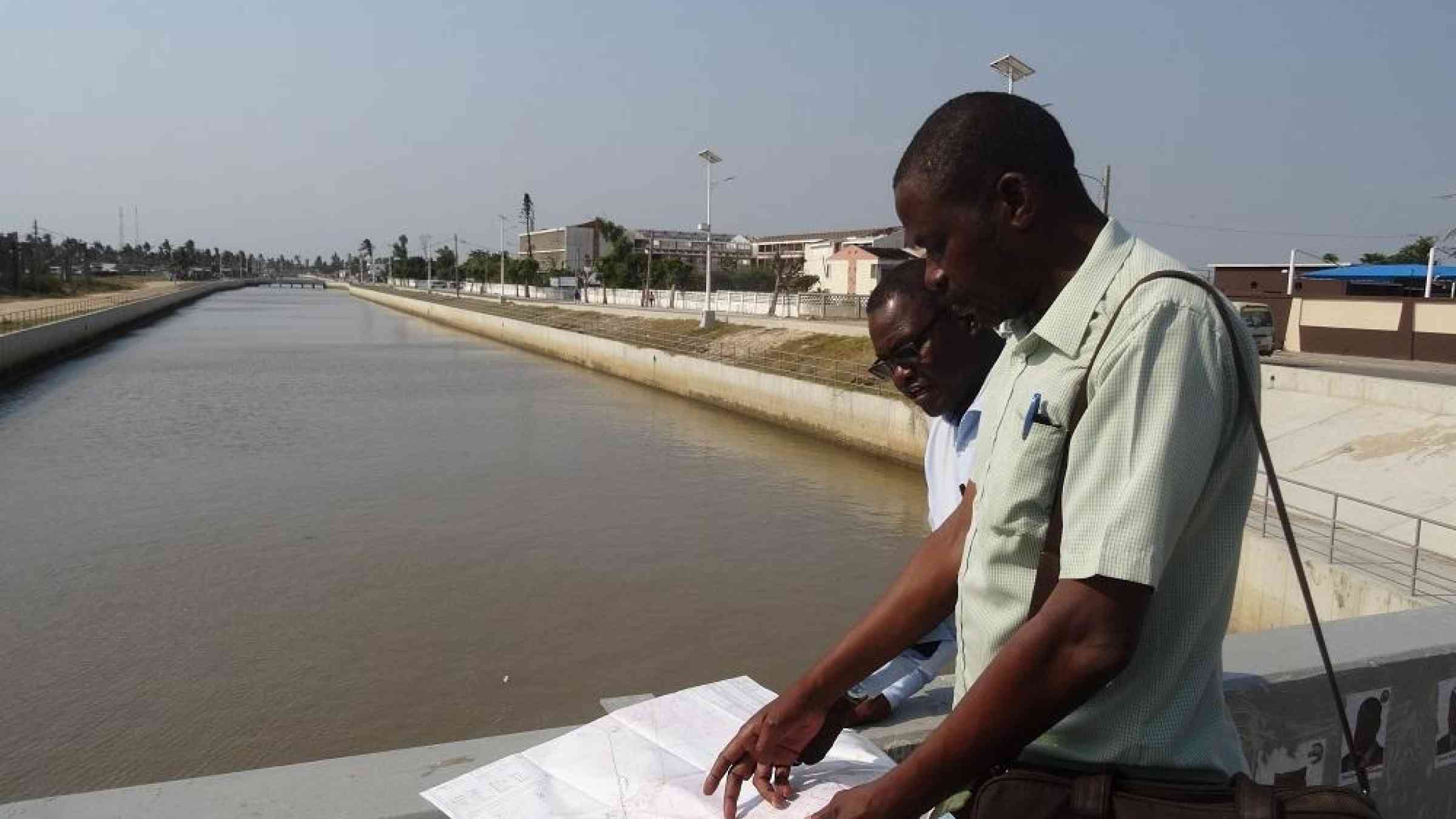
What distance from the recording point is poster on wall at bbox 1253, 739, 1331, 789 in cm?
226

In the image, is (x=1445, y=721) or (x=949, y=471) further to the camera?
(x=1445, y=721)

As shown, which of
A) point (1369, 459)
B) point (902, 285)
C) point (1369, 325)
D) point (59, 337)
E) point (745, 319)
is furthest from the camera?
point (745, 319)

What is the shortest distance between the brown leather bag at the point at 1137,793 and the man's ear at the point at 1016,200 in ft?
0.70

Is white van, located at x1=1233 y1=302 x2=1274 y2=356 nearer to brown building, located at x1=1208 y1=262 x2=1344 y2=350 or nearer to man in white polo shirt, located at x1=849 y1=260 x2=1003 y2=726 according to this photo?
brown building, located at x1=1208 y1=262 x2=1344 y2=350

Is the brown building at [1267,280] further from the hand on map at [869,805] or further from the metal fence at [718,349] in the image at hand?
the hand on map at [869,805]

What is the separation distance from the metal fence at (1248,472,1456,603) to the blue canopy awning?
82.3 feet

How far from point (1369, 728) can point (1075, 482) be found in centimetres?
173

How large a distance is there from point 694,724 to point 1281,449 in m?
13.9

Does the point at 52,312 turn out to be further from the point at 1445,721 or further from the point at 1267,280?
the point at 1445,721

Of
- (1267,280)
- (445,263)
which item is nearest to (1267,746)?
(1267,280)

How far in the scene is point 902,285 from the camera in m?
2.81

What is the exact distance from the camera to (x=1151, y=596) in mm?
1244

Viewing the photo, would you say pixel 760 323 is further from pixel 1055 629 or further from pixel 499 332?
pixel 1055 629

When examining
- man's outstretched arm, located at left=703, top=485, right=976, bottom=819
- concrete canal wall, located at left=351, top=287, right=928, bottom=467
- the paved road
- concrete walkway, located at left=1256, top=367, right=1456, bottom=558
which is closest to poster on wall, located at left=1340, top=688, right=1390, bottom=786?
man's outstretched arm, located at left=703, top=485, right=976, bottom=819
